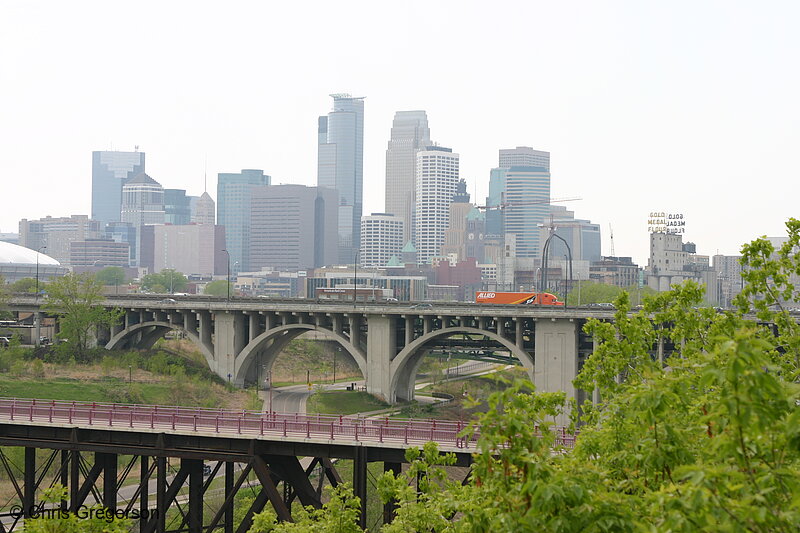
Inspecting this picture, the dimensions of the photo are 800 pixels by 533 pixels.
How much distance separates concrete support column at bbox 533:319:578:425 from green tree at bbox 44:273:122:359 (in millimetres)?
46616

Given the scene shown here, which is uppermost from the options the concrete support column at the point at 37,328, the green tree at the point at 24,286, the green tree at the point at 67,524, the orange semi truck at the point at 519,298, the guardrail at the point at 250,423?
the green tree at the point at 24,286

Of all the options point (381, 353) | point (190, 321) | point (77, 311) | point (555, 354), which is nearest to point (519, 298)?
point (381, 353)

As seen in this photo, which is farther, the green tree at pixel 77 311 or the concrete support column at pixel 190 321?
→ the green tree at pixel 77 311

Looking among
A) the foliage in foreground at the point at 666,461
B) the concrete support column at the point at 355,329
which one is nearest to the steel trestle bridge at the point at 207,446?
the foliage in foreground at the point at 666,461

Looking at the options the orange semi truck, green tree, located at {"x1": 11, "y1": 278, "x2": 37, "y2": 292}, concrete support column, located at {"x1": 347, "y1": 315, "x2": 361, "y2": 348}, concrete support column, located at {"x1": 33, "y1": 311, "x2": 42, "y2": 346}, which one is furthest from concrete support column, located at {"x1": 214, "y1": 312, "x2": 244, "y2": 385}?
green tree, located at {"x1": 11, "y1": 278, "x2": 37, "y2": 292}

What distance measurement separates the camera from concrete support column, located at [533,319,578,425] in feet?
251

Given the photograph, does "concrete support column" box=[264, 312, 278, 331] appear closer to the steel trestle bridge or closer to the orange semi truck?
the orange semi truck

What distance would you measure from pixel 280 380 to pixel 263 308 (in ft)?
71.8

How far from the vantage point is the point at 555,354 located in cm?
7719

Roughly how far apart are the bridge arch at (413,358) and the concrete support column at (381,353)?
488 mm

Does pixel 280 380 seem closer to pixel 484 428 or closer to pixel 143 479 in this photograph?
pixel 143 479

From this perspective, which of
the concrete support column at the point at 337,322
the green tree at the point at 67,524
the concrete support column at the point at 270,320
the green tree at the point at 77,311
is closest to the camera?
the green tree at the point at 67,524

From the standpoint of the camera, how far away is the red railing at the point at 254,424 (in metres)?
38.2

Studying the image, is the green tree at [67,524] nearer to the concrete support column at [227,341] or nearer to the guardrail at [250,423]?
the guardrail at [250,423]
